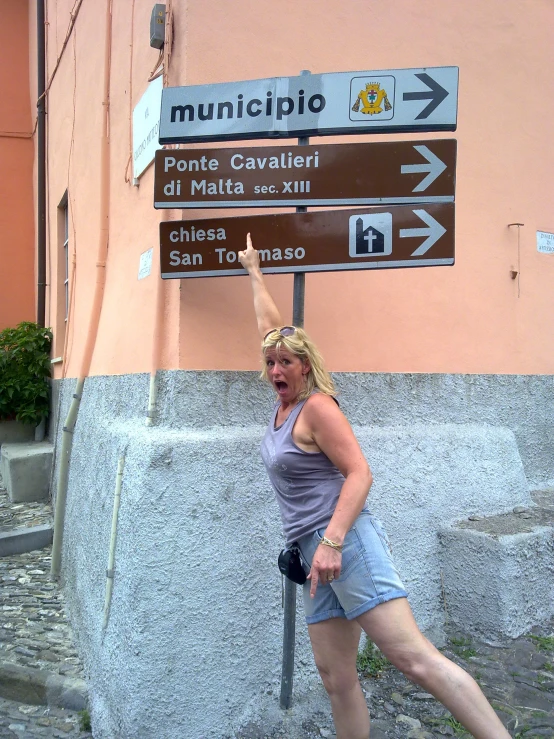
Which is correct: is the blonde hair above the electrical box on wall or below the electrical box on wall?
below

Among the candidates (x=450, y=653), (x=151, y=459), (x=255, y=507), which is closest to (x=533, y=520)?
(x=450, y=653)

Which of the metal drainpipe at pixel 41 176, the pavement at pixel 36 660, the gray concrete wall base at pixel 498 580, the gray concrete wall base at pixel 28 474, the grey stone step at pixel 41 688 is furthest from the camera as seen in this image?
the metal drainpipe at pixel 41 176

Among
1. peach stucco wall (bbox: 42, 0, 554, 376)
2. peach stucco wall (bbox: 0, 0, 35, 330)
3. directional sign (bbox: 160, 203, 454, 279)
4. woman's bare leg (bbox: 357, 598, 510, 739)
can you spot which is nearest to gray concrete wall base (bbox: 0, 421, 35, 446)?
peach stucco wall (bbox: 0, 0, 35, 330)

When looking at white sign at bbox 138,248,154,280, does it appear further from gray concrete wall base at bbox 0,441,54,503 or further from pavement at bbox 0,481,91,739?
gray concrete wall base at bbox 0,441,54,503

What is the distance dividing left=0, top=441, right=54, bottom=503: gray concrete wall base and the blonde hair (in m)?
4.35

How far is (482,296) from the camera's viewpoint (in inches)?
167

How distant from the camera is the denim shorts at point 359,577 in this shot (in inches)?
90.7

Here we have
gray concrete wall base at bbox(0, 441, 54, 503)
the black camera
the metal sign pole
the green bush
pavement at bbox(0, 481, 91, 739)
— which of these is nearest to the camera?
the black camera

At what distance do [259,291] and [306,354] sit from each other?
46 cm

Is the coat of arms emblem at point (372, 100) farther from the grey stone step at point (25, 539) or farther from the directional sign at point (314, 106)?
the grey stone step at point (25, 539)

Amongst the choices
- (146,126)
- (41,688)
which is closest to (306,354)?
(146,126)

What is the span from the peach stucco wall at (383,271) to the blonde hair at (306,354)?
0.78 m

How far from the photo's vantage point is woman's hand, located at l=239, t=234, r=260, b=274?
113 inches

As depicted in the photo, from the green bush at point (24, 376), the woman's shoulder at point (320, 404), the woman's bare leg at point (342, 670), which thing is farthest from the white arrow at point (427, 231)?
the green bush at point (24, 376)
